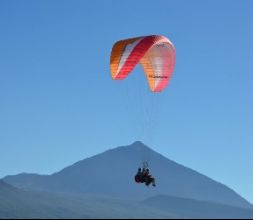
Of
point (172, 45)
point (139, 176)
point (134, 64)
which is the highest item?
point (172, 45)

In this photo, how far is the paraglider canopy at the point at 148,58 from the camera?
7288cm

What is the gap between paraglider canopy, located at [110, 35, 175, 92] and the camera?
239 ft

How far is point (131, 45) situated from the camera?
73.8 metres

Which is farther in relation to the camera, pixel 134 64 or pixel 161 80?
pixel 161 80

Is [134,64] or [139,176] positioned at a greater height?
[134,64]

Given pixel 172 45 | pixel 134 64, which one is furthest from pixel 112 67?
pixel 172 45

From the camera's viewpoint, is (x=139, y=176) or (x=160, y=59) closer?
(x=139, y=176)

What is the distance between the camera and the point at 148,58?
7950cm

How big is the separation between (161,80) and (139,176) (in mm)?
13608

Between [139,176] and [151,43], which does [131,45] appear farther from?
[139,176]

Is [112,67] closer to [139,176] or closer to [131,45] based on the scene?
[131,45]

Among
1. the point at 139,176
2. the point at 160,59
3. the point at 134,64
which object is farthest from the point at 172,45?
the point at 139,176

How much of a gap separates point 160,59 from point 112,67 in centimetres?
714

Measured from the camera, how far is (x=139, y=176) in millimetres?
71062
